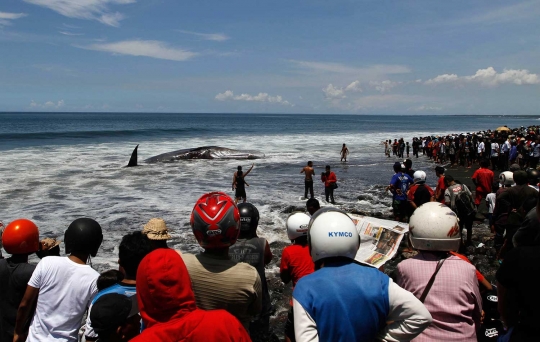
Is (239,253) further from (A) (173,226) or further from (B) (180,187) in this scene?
(B) (180,187)

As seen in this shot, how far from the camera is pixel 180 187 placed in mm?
19812

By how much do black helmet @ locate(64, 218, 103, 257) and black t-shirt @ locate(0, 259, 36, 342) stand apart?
0.48 m

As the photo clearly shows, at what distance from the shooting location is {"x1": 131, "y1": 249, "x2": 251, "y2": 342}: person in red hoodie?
207cm

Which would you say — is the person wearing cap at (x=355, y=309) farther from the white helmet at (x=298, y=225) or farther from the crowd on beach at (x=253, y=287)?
the white helmet at (x=298, y=225)

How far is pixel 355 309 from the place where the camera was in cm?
224

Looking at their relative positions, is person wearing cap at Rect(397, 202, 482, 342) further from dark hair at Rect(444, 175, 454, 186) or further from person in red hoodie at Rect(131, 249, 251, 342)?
dark hair at Rect(444, 175, 454, 186)

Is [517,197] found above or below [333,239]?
below

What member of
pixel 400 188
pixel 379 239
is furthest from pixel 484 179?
pixel 379 239

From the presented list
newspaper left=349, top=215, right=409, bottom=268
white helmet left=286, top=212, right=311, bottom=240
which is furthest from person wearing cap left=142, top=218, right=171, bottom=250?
newspaper left=349, top=215, right=409, bottom=268

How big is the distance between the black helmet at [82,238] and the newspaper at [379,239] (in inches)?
122

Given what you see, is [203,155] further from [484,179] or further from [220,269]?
[220,269]

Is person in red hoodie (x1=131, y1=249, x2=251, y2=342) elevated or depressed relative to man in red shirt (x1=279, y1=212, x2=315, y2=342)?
elevated

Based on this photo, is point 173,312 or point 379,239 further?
point 379,239

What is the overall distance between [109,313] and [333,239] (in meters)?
1.49
